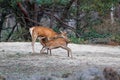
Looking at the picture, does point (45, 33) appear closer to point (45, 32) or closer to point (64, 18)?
point (45, 32)

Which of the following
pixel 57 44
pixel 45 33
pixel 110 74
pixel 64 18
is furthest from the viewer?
pixel 64 18

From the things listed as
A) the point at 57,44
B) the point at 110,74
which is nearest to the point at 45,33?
the point at 57,44

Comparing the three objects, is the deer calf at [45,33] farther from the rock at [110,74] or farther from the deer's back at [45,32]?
the rock at [110,74]

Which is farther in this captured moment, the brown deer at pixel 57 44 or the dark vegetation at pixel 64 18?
the dark vegetation at pixel 64 18

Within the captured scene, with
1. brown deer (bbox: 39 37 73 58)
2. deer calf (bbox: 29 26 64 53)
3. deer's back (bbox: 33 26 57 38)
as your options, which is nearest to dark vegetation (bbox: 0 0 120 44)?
deer calf (bbox: 29 26 64 53)

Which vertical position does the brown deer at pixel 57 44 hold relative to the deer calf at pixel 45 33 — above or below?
below

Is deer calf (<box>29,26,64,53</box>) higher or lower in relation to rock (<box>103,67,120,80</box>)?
lower

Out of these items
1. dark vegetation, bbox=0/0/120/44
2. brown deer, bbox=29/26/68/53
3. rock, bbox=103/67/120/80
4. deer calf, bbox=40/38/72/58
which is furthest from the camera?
dark vegetation, bbox=0/0/120/44

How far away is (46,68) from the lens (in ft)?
38.4

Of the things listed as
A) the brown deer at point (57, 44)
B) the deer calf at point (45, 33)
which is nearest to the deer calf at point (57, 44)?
the brown deer at point (57, 44)

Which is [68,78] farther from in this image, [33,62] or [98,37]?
[98,37]

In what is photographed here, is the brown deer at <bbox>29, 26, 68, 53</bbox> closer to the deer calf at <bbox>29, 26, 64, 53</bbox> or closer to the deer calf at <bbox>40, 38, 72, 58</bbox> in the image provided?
the deer calf at <bbox>29, 26, 64, 53</bbox>

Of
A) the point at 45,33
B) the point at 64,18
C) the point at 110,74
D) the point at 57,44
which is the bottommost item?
the point at 64,18

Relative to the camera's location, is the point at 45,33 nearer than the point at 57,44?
No
